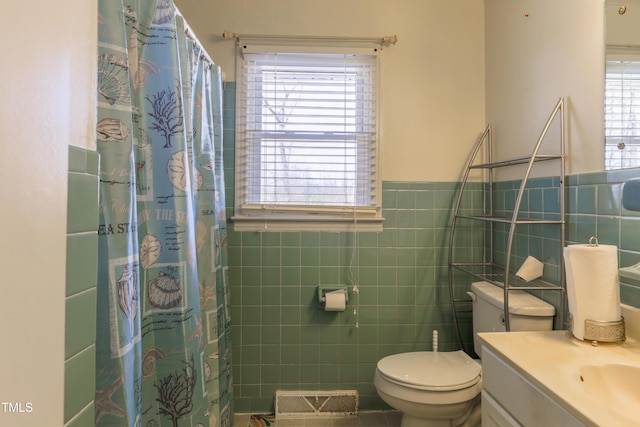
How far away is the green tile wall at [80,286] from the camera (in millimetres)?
575

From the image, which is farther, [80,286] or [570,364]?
[570,364]

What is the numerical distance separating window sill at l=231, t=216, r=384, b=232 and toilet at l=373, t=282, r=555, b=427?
720mm

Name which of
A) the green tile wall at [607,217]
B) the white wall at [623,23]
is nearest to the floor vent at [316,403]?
the green tile wall at [607,217]

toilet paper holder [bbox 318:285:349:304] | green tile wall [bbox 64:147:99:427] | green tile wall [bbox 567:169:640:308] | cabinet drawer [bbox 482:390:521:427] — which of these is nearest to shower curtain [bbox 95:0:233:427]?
green tile wall [bbox 64:147:99:427]

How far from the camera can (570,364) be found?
3.11 ft

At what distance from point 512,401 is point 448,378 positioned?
574 millimetres

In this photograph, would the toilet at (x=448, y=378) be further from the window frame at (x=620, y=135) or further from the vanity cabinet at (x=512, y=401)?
the window frame at (x=620, y=135)

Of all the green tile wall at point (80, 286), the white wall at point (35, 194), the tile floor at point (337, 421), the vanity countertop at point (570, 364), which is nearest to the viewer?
the white wall at point (35, 194)

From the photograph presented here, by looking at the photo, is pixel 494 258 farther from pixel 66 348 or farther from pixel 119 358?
pixel 66 348

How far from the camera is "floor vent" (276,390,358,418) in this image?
2010 millimetres

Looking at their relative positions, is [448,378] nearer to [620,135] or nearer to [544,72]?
[620,135]

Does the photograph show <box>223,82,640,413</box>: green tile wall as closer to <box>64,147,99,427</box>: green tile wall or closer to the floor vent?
the floor vent

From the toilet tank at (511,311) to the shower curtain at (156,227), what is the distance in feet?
4.12

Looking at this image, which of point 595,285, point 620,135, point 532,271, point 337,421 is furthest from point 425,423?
point 620,135
